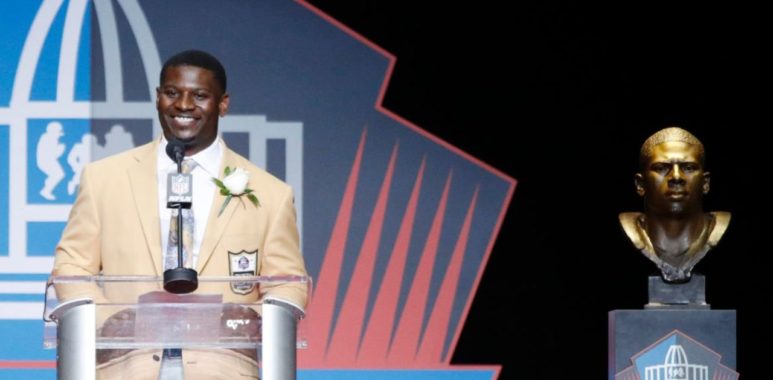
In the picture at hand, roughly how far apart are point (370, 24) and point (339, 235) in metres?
0.91

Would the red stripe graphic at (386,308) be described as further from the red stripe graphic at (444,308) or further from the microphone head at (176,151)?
the microphone head at (176,151)

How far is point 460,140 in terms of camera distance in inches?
240

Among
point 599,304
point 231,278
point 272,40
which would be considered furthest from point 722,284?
point 231,278

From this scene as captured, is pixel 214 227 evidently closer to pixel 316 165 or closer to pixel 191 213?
pixel 191 213

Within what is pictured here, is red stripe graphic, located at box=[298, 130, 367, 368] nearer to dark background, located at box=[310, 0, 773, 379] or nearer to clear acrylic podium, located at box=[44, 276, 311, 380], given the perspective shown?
dark background, located at box=[310, 0, 773, 379]

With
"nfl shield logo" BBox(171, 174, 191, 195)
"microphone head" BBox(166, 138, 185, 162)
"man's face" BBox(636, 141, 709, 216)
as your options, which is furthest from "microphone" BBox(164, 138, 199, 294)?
"man's face" BBox(636, 141, 709, 216)

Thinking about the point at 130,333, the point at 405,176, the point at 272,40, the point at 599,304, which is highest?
the point at 272,40

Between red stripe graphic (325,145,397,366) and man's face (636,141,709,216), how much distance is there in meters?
1.16

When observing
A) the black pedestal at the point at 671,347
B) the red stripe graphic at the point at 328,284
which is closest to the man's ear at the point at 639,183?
the black pedestal at the point at 671,347

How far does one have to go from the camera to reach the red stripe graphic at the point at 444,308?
238 inches

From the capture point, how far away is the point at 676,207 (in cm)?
548

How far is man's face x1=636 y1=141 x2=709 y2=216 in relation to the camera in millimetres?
5461

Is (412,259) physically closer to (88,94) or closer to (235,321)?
(88,94)

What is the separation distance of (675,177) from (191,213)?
2340 mm
